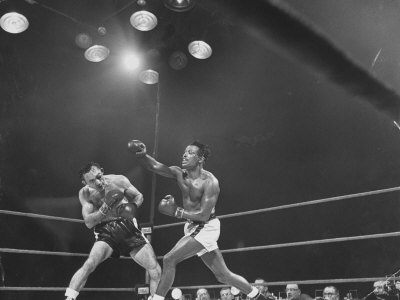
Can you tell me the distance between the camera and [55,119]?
20.4 ft

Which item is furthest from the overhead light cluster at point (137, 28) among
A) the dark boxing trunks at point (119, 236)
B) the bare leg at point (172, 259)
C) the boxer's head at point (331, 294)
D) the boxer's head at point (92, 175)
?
the boxer's head at point (331, 294)

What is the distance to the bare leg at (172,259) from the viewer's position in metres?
3.44

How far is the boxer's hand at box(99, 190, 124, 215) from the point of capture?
3.88m

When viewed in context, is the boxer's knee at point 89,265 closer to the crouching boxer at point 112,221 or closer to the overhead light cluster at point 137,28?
the crouching boxer at point 112,221

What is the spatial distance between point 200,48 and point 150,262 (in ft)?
10.2

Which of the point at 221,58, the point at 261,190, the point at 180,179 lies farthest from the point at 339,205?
the point at 180,179

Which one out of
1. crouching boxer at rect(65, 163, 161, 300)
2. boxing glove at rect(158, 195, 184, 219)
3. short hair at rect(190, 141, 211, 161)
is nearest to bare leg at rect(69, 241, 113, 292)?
crouching boxer at rect(65, 163, 161, 300)

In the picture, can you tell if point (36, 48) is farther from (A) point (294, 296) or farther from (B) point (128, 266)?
(A) point (294, 296)

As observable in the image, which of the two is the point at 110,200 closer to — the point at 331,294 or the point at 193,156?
the point at 193,156

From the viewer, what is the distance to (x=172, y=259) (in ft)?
11.4

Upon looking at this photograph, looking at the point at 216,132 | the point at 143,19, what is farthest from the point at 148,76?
the point at 216,132

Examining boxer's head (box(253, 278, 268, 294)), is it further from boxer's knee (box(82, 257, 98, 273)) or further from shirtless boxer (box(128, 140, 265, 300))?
boxer's knee (box(82, 257, 98, 273))

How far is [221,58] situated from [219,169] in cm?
158

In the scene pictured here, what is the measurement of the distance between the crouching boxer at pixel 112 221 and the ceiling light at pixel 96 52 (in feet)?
7.27
